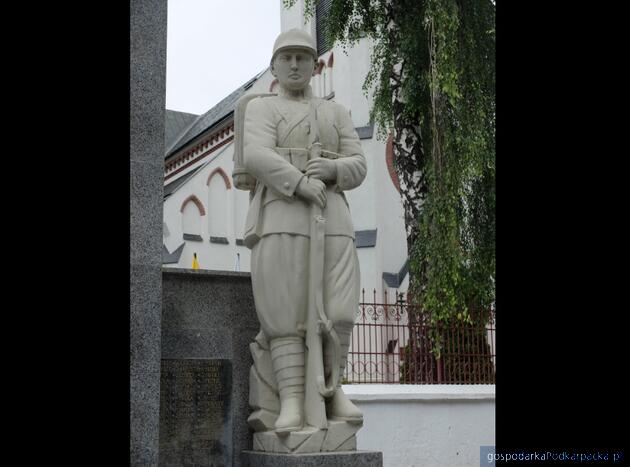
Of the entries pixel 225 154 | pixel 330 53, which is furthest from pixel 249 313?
pixel 225 154

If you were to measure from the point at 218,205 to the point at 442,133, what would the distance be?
12856 mm

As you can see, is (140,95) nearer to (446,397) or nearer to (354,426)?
(354,426)

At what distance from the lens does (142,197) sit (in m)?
5.14

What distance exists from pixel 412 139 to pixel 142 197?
1018cm

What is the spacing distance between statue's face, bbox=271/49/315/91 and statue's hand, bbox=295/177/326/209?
2.67ft

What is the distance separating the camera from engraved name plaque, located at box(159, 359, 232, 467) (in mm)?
5488

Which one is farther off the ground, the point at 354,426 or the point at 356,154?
the point at 356,154

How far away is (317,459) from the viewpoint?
214 inches

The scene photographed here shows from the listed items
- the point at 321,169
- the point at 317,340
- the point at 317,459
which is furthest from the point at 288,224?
the point at 317,459

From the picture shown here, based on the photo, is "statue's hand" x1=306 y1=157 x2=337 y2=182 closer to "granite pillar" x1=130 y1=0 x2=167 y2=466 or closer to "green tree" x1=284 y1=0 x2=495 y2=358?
"granite pillar" x1=130 y1=0 x2=167 y2=466

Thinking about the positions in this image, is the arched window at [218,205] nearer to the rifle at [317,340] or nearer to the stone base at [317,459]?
the rifle at [317,340]

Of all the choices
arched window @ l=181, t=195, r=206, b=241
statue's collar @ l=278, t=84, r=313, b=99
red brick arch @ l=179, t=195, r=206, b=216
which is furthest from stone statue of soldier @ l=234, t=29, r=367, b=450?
red brick arch @ l=179, t=195, r=206, b=216

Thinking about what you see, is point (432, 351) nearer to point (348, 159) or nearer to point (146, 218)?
point (348, 159)

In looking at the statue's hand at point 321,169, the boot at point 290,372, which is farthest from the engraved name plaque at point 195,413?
the statue's hand at point 321,169
